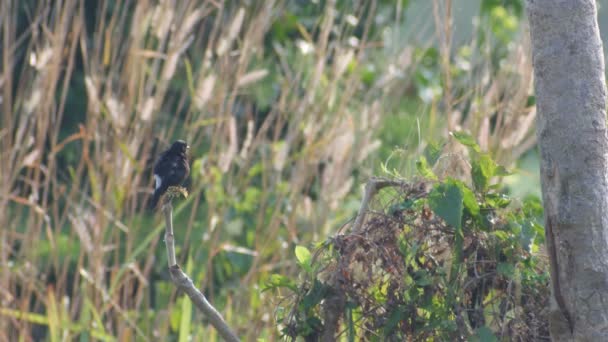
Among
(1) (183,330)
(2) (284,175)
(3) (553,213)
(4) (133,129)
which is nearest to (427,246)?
(3) (553,213)

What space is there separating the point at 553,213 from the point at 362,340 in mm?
499

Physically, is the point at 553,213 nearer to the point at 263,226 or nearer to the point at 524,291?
the point at 524,291

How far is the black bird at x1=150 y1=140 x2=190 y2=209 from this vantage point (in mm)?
2066

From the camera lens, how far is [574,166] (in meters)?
1.54

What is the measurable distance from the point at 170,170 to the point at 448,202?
0.73m

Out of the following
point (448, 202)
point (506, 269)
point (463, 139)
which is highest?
point (463, 139)

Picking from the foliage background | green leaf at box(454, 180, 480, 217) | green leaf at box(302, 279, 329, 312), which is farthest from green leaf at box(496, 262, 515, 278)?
the foliage background

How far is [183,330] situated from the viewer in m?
2.80

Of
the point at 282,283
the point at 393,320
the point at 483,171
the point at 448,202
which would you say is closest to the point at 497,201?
the point at 483,171

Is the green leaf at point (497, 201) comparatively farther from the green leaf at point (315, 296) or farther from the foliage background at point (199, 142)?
the foliage background at point (199, 142)

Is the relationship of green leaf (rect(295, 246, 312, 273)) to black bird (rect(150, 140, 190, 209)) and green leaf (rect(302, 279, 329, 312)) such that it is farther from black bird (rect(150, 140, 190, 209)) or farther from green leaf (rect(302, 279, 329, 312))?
black bird (rect(150, 140, 190, 209))

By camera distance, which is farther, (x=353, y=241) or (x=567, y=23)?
(x=353, y=241)

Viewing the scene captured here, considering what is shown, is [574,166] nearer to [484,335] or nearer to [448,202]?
[448,202]

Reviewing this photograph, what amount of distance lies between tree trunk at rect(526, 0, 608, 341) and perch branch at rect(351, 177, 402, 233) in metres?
0.37
